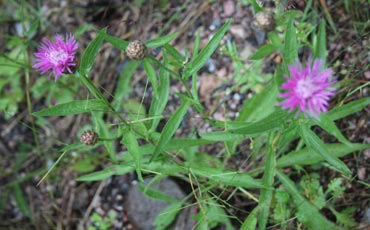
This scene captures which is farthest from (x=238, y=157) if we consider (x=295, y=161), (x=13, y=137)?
(x=13, y=137)

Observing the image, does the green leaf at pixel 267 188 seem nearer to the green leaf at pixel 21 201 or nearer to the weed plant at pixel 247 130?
the weed plant at pixel 247 130

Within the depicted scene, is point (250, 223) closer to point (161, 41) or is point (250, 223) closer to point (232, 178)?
point (232, 178)

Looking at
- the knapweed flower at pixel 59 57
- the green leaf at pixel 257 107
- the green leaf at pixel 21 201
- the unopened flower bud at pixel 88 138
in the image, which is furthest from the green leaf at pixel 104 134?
the green leaf at pixel 21 201

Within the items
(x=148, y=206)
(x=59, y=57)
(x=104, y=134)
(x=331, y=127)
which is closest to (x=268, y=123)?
(x=331, y=127)

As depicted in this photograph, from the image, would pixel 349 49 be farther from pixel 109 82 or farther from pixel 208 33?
pixel 109 82

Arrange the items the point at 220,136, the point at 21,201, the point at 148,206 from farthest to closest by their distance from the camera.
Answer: the point at 21,201
the point at 148,206
the point at 220,136

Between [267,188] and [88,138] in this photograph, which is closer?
[88,138]
